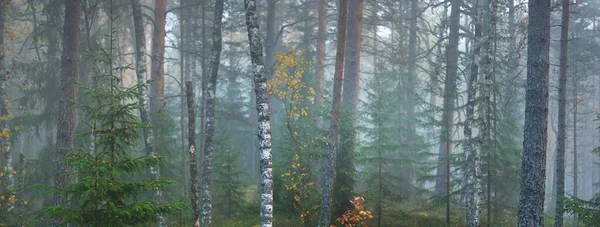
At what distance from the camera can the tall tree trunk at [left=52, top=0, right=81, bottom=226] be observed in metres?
14.9

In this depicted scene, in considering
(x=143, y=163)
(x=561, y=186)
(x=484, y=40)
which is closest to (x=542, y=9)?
(x=484, y=40)

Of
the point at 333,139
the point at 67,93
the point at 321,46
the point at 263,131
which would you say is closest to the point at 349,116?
the point at 333,139

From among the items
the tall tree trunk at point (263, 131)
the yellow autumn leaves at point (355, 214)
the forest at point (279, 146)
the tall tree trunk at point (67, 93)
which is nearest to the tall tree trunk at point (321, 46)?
the forest at point (279, 146)

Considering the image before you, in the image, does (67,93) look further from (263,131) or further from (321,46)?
(321,46)

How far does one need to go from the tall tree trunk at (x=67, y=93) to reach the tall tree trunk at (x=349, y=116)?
873 cm

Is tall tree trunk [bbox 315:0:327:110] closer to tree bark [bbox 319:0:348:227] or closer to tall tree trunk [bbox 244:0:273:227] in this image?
tree bark [bbox 319:0:348:227]

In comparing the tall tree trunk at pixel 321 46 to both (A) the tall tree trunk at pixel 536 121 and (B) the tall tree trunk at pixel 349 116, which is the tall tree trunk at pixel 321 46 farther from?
(A) the tall tree trunk at pixel 536 121

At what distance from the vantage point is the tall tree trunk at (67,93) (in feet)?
48.8

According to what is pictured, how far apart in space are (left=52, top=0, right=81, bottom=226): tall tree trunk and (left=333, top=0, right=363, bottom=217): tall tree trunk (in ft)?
28.6

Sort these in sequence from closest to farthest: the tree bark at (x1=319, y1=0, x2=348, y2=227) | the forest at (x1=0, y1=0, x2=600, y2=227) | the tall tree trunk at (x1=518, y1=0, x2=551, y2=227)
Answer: the forest at (x1=0, y1=0, x2=600, y2=227) < the tall tree trunk at (x1=518, y1=0, x2=551, y2=227) < the tree bark at (x1=319, y1=0, x2=348, y2=227)

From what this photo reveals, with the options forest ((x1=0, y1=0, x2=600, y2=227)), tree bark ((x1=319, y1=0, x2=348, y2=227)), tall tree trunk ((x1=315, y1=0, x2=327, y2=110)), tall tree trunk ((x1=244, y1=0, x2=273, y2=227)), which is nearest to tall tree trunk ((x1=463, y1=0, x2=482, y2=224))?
forest ((x1=0, y1=0, x2=600, y2=227))

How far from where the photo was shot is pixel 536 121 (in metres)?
11.9

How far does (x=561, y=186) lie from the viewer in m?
17.7

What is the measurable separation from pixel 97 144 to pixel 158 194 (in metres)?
6.58
